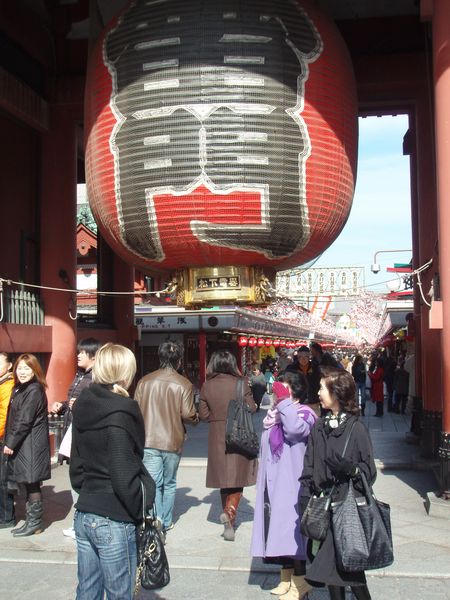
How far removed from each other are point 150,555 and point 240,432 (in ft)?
8.84

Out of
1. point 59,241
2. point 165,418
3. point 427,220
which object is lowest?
point 165,418

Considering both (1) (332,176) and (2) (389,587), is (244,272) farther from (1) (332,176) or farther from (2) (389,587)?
(2) (389,587)

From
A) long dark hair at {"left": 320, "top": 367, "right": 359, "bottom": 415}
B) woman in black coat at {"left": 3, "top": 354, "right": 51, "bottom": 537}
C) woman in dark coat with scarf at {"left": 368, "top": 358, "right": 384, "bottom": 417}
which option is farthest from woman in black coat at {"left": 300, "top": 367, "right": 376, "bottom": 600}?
woman in dark coat with scarf at {"left": 368, "top": 358, "right": 384, "bottom": 417}

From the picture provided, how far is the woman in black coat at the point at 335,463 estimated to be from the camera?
3.69 m

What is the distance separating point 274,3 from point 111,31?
4.49 feet

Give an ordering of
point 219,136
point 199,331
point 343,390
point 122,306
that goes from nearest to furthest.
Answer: point 343,390 → point 219,136 → point 122,306 → point 199,331

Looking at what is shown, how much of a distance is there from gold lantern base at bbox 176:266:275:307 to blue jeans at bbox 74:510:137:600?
2.99m

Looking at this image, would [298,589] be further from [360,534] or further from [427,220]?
[427,220]

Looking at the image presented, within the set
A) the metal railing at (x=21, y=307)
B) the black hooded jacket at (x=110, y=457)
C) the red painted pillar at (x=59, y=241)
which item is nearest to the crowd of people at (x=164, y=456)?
the black hooded jacket at (x=110, y=457)

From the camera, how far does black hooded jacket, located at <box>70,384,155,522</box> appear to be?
10.1 feet

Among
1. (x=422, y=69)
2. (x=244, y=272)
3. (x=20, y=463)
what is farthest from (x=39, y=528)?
(x=422, y=69)

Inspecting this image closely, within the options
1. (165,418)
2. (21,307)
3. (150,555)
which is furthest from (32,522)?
(21,307)

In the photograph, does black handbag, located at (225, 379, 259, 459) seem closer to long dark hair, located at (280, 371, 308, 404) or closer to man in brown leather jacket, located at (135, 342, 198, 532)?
man in brown leather jacket, located at (135, 342, 198, 532)

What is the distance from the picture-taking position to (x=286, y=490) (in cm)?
453
